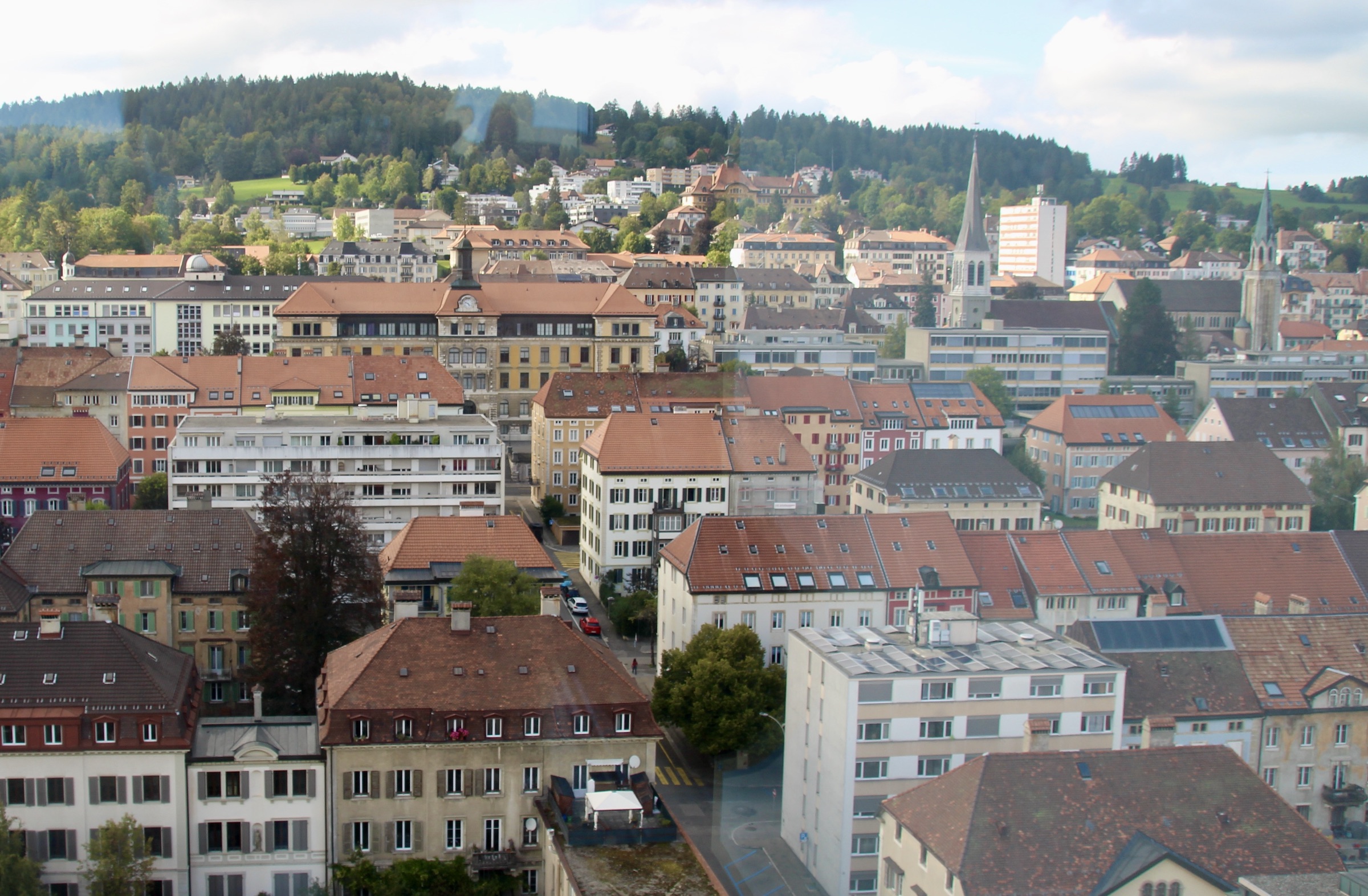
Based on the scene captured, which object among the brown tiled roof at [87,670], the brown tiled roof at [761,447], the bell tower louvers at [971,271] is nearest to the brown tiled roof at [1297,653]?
the brown tiled roof at [761,447]

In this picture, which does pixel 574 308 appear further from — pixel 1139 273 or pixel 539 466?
pixel 1139 273

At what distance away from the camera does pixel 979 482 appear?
78.5 feet

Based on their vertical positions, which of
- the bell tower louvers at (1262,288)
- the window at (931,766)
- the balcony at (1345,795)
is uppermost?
the bell tower louvers at (1262,288)

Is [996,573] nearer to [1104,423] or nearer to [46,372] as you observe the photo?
[1104,423]

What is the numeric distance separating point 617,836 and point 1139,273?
49536 millimetres

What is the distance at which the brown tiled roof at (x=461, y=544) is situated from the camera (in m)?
16.8

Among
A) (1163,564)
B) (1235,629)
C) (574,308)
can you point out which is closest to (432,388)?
(574,308)

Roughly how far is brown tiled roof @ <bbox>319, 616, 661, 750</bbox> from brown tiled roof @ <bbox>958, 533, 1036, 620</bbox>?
20.6ft

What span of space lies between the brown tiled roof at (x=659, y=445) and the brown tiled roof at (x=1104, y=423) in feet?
35.0

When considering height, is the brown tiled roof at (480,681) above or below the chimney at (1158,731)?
above

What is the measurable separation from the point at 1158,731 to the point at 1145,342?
29417 millimetres

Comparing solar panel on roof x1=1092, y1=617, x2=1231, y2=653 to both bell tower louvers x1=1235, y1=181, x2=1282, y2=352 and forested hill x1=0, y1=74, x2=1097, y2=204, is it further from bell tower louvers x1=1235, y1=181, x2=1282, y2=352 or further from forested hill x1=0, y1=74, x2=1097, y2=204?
bell tower louvers x1=1235, y1=181, x2=1282, y2=352

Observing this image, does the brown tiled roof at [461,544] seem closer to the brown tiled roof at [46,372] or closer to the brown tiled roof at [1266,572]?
the brown tiled roof at [1266,572]

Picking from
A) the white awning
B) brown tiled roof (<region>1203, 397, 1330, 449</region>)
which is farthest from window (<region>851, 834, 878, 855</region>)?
brown tiled roof (<region>1203, 397, 1330, 449</region>)
